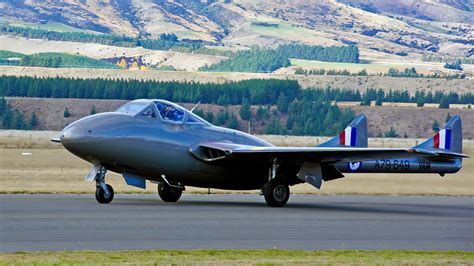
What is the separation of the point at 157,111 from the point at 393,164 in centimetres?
776

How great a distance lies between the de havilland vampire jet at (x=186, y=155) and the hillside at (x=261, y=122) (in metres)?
103

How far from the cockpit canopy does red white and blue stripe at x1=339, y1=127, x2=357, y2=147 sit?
5066mm

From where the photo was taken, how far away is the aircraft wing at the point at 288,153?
3300 cm

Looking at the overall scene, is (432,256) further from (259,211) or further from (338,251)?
(259,211)

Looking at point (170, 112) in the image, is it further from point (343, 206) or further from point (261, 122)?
point (261, 122)

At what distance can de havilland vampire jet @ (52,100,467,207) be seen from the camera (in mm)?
32531

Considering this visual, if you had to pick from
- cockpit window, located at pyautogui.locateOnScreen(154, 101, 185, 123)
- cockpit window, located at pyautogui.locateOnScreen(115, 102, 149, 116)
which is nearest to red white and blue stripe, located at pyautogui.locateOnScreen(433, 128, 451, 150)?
cockpit window, located at pyautogui.locateOnScreen(154, 101, 185, 123)

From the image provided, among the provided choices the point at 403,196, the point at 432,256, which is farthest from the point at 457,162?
the point at 432,256

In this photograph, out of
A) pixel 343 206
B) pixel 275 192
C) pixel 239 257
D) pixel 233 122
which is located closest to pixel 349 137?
pixel 343 206

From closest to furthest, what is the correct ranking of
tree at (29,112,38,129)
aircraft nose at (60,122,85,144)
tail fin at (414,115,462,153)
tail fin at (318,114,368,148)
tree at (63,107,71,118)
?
aircraft nose at (60,122,85,144) → tail fin at (318,114,368,148) → tail fin at (414,115,462,153) → tree at (29,112,38,129) → tree at (63,107,71,118)

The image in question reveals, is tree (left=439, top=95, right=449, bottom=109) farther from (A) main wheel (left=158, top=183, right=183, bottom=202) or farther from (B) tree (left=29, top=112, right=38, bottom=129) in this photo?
(A) main wheel (left=158, top=183, right=183, bottom=202)

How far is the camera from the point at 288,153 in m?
33.7

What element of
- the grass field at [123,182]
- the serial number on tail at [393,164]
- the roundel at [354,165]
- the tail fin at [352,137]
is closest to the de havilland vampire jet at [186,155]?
the roundel at [354,165]

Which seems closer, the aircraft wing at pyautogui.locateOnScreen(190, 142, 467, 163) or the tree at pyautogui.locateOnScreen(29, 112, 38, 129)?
the aircraft wing at pyautogui.locateOnScreen(190, 142, 467, 163)
